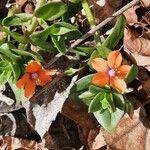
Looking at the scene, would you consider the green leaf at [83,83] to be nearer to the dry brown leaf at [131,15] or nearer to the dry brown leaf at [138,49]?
the dry brown leaf at [138,49]

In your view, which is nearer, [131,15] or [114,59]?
[114,59]

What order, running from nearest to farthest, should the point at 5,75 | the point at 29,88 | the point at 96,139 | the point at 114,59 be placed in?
the point at 114,59 → the point at 29,88 → the point at 5,75 → the point at 96,139

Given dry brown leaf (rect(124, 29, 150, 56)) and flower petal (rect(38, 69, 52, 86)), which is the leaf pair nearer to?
flower petal (rect(38, 69, 52, 86))

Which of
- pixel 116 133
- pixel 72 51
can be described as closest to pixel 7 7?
pixel 72 51

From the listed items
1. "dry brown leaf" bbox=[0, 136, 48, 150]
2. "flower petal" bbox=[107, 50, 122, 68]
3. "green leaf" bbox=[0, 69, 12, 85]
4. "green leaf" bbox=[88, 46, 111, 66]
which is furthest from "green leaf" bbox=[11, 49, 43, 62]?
"dry brown leaf" bbox=[0, 136, 48, 150]

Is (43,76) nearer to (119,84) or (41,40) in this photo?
(41,40)

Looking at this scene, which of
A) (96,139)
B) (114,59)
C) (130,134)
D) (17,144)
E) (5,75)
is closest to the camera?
(114,59)

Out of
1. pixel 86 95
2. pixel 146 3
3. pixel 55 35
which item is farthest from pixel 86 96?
pixel 146 3
